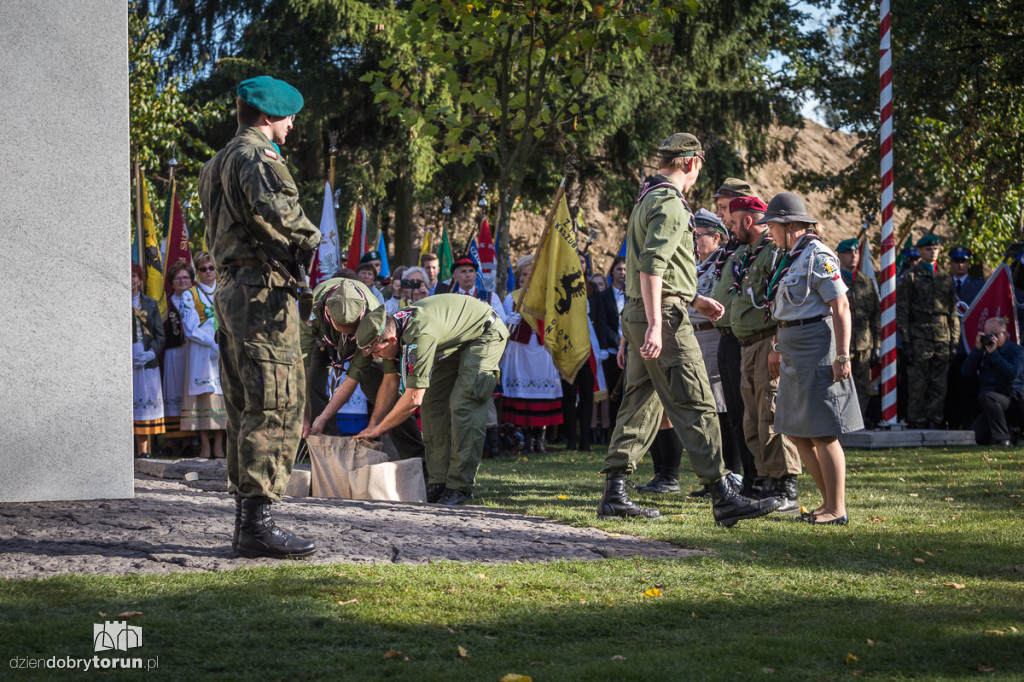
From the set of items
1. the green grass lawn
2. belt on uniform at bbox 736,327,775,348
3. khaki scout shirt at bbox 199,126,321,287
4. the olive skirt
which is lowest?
the green grass lawn

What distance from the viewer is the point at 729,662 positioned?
373cm

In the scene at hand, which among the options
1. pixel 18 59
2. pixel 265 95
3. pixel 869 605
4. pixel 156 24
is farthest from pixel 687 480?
pixel 156 24

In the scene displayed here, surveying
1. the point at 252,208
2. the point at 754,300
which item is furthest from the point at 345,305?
the point at 754,300

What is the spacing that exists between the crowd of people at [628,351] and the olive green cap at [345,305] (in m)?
0.01

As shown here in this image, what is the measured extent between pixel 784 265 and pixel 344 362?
326cm

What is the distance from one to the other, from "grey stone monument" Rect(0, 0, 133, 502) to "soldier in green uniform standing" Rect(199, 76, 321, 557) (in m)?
1.73

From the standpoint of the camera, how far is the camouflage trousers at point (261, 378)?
501 centimetres

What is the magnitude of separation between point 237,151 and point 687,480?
5285 millimetres

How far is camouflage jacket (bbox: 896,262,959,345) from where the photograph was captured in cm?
1388

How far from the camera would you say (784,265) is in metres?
6.99

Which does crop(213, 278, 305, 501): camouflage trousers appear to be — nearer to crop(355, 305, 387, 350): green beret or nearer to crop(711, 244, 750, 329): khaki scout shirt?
crop(355, 305, 387, 350): green beret

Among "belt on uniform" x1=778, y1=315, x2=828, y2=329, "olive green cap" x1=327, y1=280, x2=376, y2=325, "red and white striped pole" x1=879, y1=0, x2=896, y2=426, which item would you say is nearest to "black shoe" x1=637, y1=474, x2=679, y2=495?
"belt on uniform" x1=778, y1=315, x2=828, y2=329

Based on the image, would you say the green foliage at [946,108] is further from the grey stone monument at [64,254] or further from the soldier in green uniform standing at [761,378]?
the grey stone monument at [64,254]

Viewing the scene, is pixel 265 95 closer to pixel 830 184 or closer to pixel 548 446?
pixel 548 446
